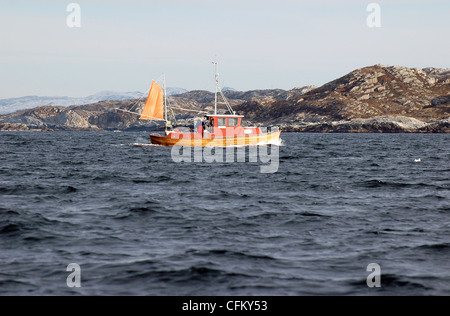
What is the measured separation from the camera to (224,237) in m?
15.3

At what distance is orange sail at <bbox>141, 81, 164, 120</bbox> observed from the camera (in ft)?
220

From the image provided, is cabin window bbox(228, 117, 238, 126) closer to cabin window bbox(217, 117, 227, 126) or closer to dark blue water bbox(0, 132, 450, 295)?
cabin window bbox(217, 117, 227, 126)

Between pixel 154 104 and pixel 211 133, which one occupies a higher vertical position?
pixel 154 104

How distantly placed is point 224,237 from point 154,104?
5471 centimetres

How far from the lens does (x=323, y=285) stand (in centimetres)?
→ 1091

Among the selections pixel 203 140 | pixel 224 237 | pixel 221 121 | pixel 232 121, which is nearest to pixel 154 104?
pixel 203 140

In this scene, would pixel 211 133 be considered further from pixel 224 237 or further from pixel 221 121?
pixel 224 237

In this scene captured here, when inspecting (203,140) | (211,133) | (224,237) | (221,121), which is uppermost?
(221,121)

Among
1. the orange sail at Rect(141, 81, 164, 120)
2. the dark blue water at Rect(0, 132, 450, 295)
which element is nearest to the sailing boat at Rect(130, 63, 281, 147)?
the orange sail at Rect(141, 81, 164, 120)

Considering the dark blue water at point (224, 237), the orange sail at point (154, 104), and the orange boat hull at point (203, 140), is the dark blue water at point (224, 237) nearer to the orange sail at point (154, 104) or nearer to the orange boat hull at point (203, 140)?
the orange boat hull at point (203, 140)

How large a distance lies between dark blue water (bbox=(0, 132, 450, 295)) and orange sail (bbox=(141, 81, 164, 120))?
38523mm

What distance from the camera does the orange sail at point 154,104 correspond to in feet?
220

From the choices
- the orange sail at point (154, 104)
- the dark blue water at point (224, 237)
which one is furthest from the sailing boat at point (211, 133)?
the dark blue water at point (224, 237)

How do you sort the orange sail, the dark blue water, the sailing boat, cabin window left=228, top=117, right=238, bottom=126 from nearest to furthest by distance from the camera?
the dark blue water < the sailing boat < cabin window left=228, top=117, right=238, bottom=126 < the orange sail
